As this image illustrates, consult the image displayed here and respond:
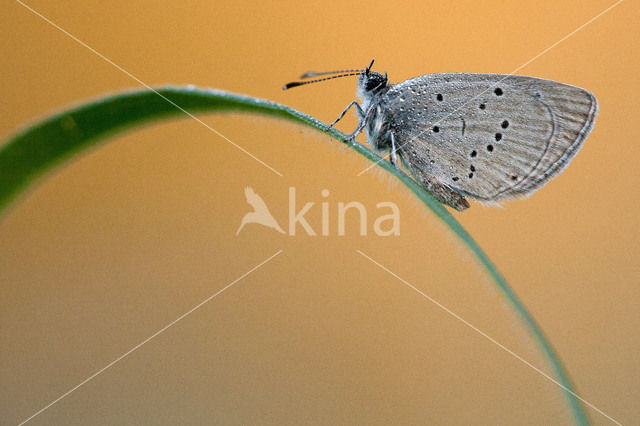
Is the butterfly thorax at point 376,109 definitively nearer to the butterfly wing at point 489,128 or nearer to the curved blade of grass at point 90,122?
the butterfly wing at point 489,128

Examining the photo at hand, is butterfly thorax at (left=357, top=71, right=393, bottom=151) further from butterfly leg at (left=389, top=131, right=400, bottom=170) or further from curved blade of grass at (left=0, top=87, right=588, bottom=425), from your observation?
curved blade of grass at (left=0, top=87, right=588, bottom=425)

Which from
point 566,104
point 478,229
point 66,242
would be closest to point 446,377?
point 478,229

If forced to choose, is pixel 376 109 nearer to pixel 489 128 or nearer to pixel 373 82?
pixel 373 82

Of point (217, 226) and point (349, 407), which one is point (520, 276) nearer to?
point (349, 407)

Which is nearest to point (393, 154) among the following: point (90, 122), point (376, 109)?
point (376, 109)

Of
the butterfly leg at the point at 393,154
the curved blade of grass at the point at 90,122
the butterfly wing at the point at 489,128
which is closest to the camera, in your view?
the curved blade of grass at the point at 90,122

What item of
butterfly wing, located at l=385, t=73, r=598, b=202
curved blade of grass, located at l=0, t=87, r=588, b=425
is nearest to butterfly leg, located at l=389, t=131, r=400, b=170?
butterfly wing, located at l=385, t=73, r=598, b=202

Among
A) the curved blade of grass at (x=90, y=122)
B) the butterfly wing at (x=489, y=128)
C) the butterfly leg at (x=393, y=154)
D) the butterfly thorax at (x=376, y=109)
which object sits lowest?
the curved blade of grass at (x=90, y=122)

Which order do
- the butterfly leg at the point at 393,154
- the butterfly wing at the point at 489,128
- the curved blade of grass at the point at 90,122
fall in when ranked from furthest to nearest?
the butterfly leg at the point at 393,154 < the butterfly wing at the point at 489,128 < the curved blade of grass at the point at 90,122

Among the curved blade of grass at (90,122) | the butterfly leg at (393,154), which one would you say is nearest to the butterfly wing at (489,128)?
the butterfly leg at (393,154)
